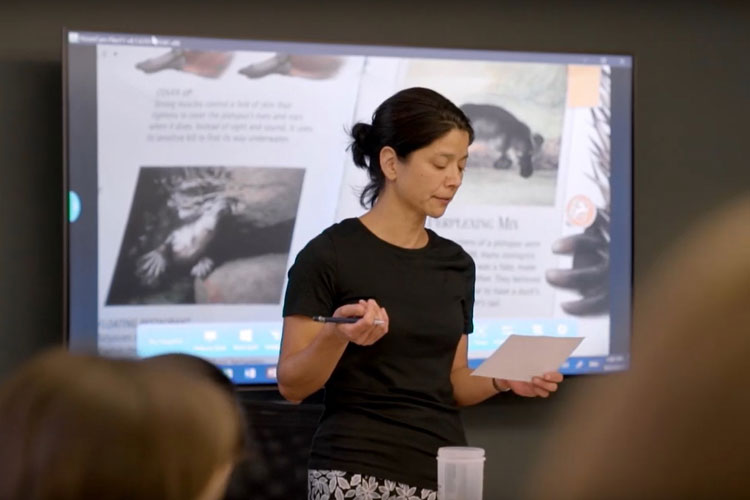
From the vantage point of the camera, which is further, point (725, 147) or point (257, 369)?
point (725, 147)

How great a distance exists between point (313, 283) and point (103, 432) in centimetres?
145

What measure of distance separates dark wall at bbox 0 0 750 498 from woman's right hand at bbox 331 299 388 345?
1.58 metres

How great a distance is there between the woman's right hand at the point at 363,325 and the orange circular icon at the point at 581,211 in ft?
5.49

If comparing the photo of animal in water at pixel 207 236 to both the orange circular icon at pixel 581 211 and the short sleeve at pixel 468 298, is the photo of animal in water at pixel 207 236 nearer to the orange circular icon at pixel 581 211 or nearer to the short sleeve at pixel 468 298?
the orange circular icon at pixel 581 211

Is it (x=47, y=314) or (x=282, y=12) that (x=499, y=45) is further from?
(x=47, y=314)

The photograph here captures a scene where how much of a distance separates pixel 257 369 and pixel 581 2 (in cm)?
173

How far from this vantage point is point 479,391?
2.34 meters

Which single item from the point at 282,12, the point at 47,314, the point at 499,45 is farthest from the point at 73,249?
the point at 499,45

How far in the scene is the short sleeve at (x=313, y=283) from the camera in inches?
85.3

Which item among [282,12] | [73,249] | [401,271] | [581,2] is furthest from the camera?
[581,2]

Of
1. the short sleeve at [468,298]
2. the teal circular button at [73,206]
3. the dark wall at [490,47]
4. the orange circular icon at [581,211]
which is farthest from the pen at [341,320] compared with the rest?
the orange circular icon at [581,211]

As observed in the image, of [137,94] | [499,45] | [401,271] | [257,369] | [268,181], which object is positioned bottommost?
[257,369]

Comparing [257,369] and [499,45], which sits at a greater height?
[499,45]

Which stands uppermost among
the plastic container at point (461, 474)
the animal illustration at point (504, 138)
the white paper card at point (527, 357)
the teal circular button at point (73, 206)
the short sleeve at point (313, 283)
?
the animal illustration at point (504, 138)
